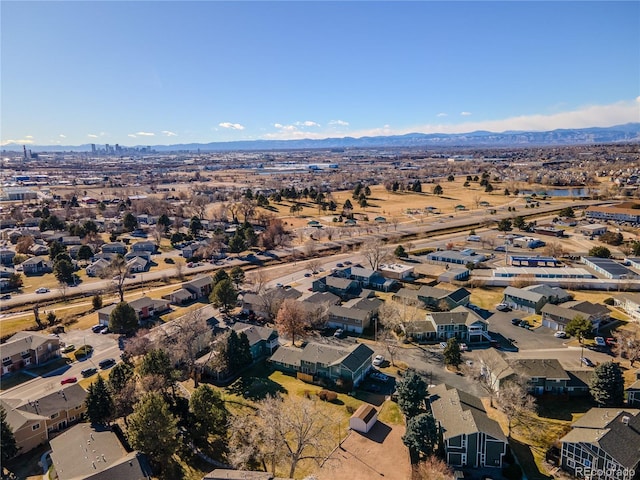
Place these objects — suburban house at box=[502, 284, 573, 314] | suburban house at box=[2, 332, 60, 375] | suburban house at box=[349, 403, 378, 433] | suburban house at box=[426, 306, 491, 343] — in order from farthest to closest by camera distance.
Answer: suburban house at box=[502, 284, 573, 314], suburban house at box=[426, 306, 491, 343], suburban house at box=[2, 332, 60, 375], suburban house at box=[349, 403, 378, 433]

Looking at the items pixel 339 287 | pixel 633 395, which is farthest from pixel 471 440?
pixel 339 287

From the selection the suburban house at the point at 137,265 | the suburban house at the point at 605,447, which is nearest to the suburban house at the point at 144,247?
the suburban house at the point at 137,265

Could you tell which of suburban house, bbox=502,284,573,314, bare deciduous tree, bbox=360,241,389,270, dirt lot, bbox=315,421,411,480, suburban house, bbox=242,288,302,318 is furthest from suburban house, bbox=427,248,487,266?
dirt lot, bbox=315,421,411,480

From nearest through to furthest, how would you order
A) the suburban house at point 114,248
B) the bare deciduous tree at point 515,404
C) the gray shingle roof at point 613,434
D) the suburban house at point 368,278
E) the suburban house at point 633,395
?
1. the gray shingle roof at point 613,434
2. the bare deciduous tree at point 515,404
3. the suburban house at point 633,395
4. the suburban house at point 368,278
5. the suburban house at point 114,248

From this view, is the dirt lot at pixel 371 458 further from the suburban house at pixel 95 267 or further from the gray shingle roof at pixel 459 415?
the suburban house at pixel 95 267

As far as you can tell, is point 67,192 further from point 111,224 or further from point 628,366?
point 628,366

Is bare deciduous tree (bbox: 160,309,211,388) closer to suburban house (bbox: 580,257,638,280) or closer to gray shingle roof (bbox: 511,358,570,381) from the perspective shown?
gray shingle roof (bbox: 511,358,570,381)

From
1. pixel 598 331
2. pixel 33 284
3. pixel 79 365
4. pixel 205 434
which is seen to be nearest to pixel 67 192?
pixel 33 284
